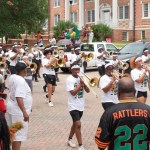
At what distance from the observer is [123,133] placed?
4160mm

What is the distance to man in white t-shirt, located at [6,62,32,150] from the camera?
6617mm

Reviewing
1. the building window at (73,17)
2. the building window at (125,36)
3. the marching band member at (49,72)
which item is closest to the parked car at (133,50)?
the marching band member at (49,72)

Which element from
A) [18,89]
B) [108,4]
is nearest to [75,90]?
[18,89]

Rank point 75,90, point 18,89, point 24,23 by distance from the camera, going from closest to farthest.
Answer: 1. point 18,89
2. point 75,90
3. point 24,23

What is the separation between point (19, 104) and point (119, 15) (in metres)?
46.6

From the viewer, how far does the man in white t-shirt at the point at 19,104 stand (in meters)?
6.62

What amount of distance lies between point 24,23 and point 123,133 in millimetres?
15837

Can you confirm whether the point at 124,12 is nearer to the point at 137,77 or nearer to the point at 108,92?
the point at 137,77

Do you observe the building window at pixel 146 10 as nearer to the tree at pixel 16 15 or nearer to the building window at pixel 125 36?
the building window at pixel 125 36

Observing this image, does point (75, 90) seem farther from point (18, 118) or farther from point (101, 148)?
point (101, 148)

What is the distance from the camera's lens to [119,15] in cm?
5200

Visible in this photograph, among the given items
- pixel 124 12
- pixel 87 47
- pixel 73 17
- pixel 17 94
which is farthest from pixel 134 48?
pixel 73 17

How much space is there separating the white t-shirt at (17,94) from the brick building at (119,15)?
42707 mm

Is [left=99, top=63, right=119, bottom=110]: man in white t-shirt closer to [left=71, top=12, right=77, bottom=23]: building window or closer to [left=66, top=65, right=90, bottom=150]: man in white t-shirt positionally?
[left=66, top=65, right=90, bottom=150]: man in white t-shirt
